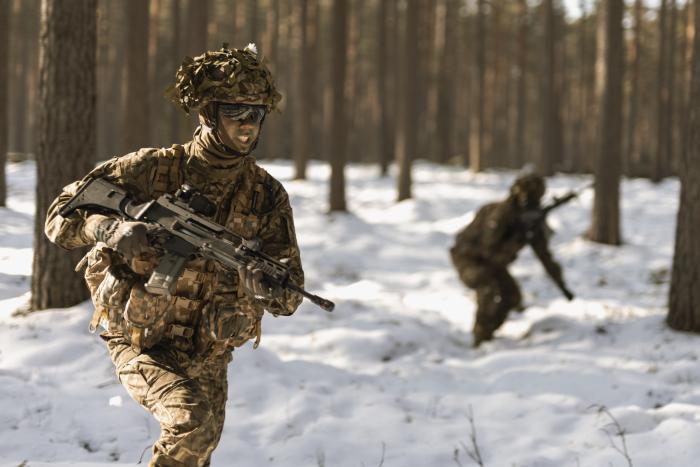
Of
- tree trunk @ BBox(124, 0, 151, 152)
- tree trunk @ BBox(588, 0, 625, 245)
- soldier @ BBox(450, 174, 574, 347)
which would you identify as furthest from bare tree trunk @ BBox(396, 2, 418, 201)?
soldier @ BBox(450, 174, 574, 347)

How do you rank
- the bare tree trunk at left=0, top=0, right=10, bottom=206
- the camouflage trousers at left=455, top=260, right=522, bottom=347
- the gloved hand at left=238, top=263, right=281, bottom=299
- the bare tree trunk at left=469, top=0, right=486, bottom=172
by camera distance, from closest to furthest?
the gloved hand at left=238, top=263, right=281, bottom=299 → the camouflage trousers at left=455, top=260, right=522, bottom=347 → the bare tree trunk at left=0, top=0, right=10, bottom=206 → the bare tree trunk at left=469, top=0, right=486, bottom=172

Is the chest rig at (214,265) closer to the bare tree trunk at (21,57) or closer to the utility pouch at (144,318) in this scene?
the utility pouch at (144,318)

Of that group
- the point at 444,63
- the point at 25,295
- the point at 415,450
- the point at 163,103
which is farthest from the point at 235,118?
the point at 163,103

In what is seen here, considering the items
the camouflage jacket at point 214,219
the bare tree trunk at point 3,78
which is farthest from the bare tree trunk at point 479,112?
the camouflage jacket at point 214,219

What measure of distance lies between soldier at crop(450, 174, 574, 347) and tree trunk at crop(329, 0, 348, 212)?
288 inches

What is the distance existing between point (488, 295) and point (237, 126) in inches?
231

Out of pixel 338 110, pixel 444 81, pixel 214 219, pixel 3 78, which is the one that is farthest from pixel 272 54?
pixel 214 219

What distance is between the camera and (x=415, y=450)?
5441mm

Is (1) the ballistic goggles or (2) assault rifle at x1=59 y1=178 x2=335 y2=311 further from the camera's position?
(1) the ballistic goggles

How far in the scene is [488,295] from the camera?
8.52m

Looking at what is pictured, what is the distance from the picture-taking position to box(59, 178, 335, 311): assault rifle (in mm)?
2904

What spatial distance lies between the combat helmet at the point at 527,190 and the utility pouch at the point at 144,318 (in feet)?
19.0

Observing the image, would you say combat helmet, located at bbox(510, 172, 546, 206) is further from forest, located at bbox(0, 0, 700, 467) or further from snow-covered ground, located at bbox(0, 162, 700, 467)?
snow-covered ground, located at bbox(0, 162, 700, 467)

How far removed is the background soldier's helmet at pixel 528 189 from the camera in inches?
330
